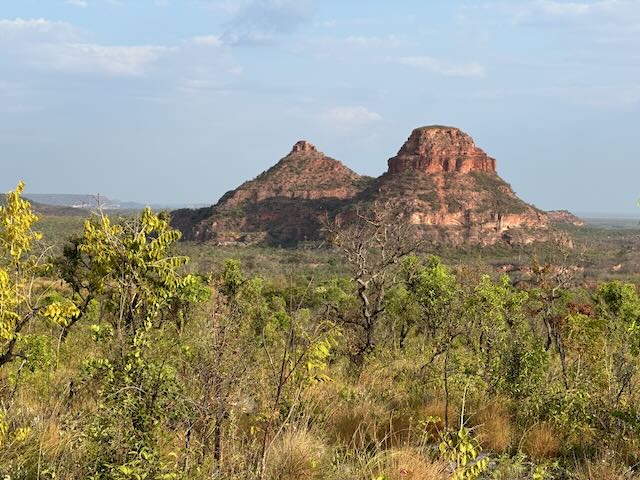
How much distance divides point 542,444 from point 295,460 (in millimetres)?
2856

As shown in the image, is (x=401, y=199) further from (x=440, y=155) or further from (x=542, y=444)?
(x=542, y=444)

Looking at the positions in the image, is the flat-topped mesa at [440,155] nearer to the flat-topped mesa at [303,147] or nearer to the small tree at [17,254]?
the flat-topped mesa at [303,147]

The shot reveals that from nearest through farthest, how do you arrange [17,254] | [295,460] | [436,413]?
1. [295,460]
2. [17,254]
3. [436,413]

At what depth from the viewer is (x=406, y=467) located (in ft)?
14.1

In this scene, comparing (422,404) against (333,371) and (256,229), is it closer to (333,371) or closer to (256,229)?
(333,371)

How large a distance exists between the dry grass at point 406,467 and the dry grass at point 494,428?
123cm

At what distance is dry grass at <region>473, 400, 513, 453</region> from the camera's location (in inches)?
227

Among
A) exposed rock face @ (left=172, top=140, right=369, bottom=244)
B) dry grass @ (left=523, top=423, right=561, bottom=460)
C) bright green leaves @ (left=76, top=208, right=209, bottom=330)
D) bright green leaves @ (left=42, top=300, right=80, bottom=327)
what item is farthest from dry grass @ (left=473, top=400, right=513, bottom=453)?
exposed rock face @ (left=172, top=140, right=369, bottom=244)

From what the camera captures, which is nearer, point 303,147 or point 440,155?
point 440,155

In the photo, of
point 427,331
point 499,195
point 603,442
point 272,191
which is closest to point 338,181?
point 272,191

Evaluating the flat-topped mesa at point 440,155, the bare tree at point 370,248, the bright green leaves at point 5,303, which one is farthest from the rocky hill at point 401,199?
the bright green leaves at point 5,303

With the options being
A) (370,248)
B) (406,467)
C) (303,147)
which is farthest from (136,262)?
(303,147)

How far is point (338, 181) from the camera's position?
133875 mm

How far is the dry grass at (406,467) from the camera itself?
4.20 m
